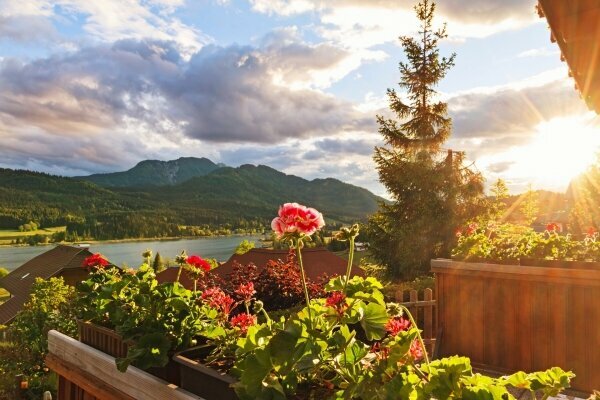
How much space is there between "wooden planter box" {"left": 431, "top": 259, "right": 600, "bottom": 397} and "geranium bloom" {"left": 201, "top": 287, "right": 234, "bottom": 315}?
3698 millimetres

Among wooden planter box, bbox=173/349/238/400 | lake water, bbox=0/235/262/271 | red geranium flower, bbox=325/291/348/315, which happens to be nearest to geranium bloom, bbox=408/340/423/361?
red geranium flower, bbox=325/291/348/315

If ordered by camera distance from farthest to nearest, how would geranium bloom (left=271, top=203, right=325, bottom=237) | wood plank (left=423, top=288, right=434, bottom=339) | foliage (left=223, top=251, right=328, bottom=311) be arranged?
wood plank (left=423, top=288, right=434, bottom=339)
foliage (left=223, top=251, right=328, bottom=311)
geranium bloom (left=271, top=203, right=325, bottom=237)

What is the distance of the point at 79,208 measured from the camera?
14550 centimetres

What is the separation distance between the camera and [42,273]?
107 ft

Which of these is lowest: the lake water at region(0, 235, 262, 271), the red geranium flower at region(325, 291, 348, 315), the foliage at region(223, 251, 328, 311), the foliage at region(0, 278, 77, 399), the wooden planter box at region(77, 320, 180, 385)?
the lake water at region(0, 235, 262, 271)

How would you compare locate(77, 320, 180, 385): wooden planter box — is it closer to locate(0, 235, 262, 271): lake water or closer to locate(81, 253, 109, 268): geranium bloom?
locate(81, 253, 109, 268): geranium bloom

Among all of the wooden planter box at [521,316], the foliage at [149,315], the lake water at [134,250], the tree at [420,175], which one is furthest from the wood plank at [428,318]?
the lake water at [134,250]

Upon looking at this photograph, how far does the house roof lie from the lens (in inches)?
82.8

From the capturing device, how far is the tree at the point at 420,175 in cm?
2105

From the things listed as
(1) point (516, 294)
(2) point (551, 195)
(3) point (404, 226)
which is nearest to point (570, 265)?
(1) point (516, 294)

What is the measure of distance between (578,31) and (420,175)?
775 inches

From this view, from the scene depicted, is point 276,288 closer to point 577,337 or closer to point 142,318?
point 577,337

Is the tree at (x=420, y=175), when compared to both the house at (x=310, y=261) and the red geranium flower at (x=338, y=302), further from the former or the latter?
the red geranium flower at (x=338, y=302)

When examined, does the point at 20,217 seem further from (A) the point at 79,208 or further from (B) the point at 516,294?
(B) the point at 516,294
